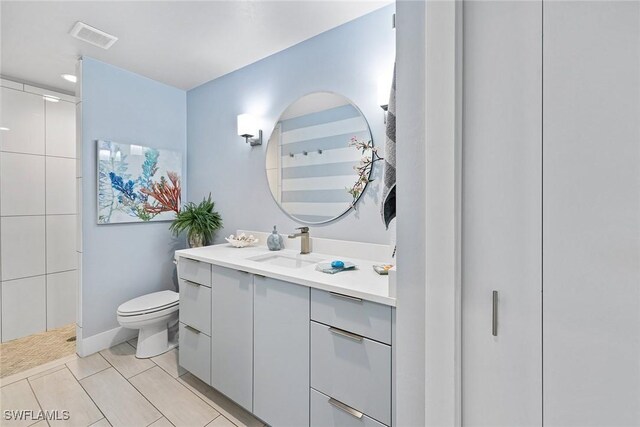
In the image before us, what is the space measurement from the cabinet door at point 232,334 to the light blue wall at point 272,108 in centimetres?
64

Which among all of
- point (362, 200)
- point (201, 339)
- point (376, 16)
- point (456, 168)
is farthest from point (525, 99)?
point (201, 339)

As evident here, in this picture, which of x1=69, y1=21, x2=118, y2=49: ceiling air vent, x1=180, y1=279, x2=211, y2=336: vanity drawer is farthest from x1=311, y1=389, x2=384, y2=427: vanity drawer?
x1=69, y1=21, x2=118, y2=49: ceiling air vent

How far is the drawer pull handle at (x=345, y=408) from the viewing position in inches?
43.5

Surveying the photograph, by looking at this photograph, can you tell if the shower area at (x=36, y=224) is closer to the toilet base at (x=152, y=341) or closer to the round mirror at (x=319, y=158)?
the toilet base at (x=152, y=341)

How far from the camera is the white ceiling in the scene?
164cm

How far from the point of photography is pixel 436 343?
636 mm

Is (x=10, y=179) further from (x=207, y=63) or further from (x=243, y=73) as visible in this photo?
(x=243, y=73)

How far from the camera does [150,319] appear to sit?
2092mm

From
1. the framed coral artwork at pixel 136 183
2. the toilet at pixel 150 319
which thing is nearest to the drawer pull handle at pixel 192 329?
the toilet at pixel 150 319

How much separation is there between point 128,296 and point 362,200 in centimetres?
221

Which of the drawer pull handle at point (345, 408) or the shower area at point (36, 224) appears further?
the shower area at point (36, 224)

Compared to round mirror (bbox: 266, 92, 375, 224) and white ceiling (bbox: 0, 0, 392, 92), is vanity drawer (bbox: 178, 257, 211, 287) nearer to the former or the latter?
round mirror (bbox: 266, 92, 375, 224)

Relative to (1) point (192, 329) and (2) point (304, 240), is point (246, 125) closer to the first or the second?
(2) point (304, 240)

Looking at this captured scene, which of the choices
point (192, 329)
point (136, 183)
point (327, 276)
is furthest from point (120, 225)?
point (327, 276)
